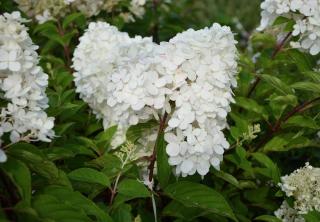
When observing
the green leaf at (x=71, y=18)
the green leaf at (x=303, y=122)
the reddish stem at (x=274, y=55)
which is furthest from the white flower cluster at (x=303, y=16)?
the green leaf at (x=71, y=18)

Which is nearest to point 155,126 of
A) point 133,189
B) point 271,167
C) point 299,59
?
point 133,189

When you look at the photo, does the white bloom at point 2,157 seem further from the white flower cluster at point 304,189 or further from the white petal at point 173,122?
the white flower cluster at point 304,189

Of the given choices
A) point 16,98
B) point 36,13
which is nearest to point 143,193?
point 16,98

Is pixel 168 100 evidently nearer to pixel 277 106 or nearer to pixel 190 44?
pixel 190 44

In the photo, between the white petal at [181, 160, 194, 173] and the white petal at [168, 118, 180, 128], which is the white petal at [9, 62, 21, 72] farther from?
the white petal at [181, 160, 194, 173]

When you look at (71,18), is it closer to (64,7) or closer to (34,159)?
(64,7)

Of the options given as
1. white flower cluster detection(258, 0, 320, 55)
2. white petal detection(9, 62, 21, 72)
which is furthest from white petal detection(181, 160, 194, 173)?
white flower cluster detection(258, 0, 320, 55)
